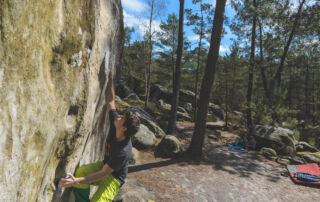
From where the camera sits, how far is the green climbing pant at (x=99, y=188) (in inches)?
102

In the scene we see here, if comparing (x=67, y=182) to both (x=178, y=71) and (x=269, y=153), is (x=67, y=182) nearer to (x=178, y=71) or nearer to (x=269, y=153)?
(x=178, y=71)

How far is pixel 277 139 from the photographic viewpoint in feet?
34.2

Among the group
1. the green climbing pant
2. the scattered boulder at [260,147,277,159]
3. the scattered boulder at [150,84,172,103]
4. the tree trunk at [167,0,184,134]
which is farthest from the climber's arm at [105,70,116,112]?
the scattered boulder at [150,84,172,103]

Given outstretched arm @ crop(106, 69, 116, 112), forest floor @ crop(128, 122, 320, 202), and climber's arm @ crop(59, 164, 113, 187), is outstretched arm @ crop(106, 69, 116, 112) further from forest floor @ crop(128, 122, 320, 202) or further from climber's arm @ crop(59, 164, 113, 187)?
forest floor @ crop(128, 122, 320, 202)

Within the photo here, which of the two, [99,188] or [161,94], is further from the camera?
[161,94]

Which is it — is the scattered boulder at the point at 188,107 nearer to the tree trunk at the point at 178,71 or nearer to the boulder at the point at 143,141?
the tree trunk at the point at 178,71

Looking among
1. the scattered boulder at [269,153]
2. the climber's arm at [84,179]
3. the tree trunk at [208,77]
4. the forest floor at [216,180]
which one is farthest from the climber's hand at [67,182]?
the scattered boulder at [269,153]

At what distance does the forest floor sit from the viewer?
16.8 ft

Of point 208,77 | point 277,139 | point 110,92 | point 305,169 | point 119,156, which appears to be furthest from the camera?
point 277,139

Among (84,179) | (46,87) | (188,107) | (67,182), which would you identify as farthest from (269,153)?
(188,107)

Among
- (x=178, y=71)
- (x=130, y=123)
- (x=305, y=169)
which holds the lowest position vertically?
(x=305, y=169)

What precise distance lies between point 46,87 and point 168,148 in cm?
652

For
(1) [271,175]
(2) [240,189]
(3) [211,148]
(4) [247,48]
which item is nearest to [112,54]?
(2) [240,189]

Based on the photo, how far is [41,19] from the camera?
1626 mm
